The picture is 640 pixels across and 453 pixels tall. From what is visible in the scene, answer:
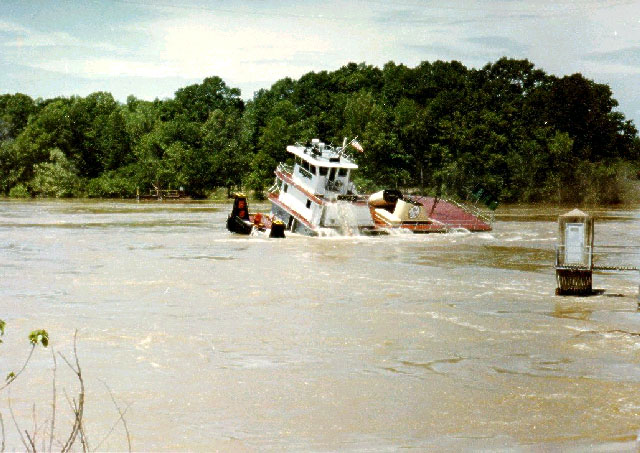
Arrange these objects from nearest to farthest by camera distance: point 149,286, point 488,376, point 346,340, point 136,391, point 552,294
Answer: point 136,391, point 488,376, point 346,340, point 552,294, point 149,286

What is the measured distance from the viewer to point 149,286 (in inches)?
946

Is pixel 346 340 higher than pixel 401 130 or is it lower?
lower

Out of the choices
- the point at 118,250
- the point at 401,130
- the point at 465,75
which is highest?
the point at 465,75

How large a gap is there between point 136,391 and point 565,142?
89950 mm

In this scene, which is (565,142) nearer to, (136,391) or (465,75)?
(465,75)

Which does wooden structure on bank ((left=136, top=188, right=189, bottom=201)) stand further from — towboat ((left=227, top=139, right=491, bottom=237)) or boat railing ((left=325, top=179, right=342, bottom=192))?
boat railing ((left=325, top=179, right=342, bottom=192))

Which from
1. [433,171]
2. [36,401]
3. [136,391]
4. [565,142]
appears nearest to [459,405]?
[136,391]

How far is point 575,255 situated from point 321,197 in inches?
1060

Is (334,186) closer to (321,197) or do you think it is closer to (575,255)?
(321,197)

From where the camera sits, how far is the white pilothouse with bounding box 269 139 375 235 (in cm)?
4447

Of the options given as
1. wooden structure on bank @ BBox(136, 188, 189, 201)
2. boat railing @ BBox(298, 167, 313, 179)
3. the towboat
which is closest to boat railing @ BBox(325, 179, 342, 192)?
the towboat

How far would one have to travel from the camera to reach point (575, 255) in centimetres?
1894

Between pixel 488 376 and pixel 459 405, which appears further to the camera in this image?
pixel 488 376

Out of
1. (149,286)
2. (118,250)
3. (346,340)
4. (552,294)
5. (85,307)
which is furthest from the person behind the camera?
(118,250)
